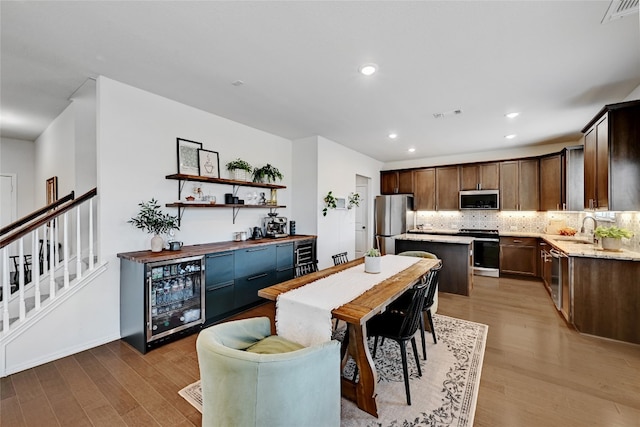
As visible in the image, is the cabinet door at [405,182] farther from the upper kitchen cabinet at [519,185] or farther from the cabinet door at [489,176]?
the upper kitchen cabinet at [519,185]

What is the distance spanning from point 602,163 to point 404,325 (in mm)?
3069

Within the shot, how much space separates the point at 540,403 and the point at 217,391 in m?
2.27

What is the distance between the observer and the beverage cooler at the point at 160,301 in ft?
8.81

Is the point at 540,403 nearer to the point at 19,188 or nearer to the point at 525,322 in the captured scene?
the point at 525,322

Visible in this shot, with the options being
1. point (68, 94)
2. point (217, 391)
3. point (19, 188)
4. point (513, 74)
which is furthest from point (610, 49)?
point (19, 188)

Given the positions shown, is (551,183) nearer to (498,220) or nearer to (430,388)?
(498,220)

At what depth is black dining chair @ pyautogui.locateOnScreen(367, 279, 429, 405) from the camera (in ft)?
6.49

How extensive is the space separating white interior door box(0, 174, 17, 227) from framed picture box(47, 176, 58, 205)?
50.1 inches

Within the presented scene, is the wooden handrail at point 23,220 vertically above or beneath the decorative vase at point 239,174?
beneath

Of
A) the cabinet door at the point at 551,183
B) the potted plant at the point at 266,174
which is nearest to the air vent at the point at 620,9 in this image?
the cabinet door at the point at 551,183

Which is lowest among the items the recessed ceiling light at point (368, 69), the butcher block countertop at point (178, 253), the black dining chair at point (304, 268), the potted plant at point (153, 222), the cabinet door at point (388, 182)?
the black dining chair at point (304, 268)

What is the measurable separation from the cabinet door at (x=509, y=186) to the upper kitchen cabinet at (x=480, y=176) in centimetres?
9

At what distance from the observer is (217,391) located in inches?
52.1

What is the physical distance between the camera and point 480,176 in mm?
6047
